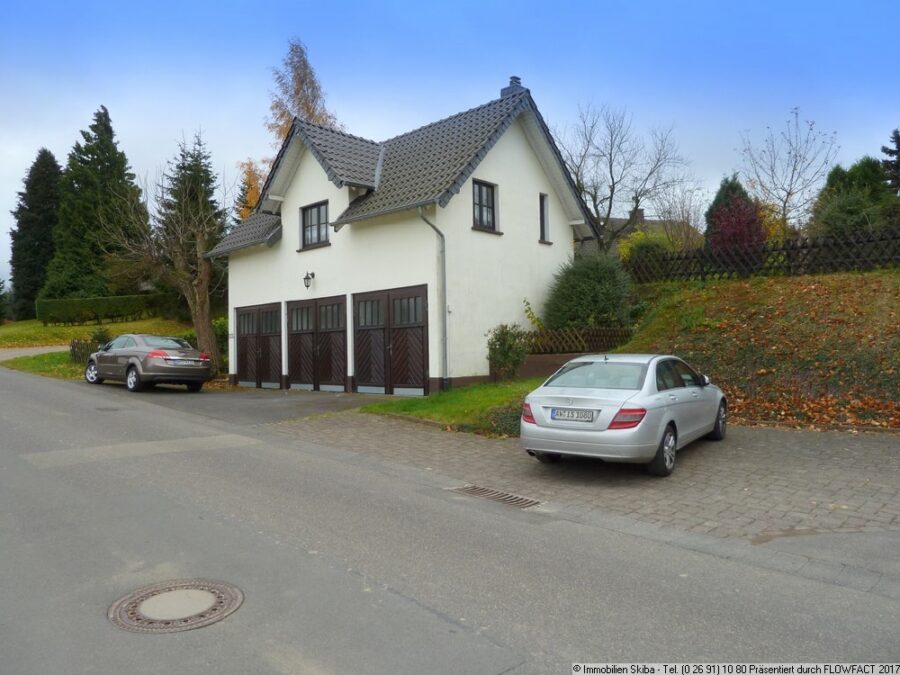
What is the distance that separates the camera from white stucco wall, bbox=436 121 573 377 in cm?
1608

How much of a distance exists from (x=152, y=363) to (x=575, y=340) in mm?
11167

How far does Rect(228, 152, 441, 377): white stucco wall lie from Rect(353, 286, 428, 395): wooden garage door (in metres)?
0.24

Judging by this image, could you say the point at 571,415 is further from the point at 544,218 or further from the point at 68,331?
the point at 68,331

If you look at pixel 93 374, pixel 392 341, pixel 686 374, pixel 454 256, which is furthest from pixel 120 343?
pixel 686 374

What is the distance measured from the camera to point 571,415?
7887 mm

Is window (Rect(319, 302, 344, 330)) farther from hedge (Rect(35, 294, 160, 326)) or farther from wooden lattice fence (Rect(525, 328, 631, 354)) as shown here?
hedge (Rect(35, 294, 160, 326))

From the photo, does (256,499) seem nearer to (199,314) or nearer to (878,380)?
(878,380)

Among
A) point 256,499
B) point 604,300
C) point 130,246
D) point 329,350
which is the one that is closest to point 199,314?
point 130,246

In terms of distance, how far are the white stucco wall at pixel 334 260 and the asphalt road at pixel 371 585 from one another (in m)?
8.70

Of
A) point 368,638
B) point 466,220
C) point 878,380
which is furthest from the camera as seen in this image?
point 466,220

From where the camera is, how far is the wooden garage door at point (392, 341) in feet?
52.6

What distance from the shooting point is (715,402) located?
10.0 m

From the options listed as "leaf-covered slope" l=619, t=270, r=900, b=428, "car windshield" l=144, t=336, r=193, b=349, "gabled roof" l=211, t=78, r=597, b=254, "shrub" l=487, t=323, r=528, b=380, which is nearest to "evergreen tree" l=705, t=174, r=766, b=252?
"leaf-covered slope" l=619, t=270, r=900, b=428

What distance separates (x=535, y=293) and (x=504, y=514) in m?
12.5
